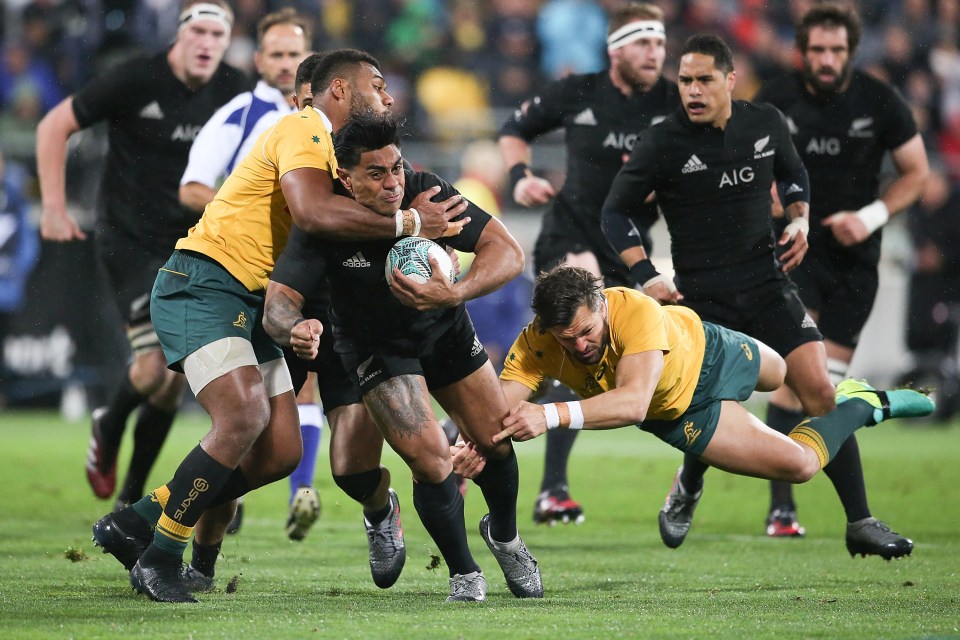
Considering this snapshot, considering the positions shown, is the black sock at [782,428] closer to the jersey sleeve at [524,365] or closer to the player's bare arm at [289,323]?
the jersey sleeve at [524,365]

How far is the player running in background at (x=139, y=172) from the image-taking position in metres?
8.56

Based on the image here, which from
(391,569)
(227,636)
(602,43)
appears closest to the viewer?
(227,636)

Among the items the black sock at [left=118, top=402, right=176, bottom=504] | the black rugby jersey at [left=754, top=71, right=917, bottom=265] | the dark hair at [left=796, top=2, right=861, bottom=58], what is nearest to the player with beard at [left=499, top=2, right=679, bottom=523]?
the black rugby jersey at [left=754, top=71, right=917, bottom=265]

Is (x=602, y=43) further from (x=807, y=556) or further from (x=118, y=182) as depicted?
(x=807, y=556)

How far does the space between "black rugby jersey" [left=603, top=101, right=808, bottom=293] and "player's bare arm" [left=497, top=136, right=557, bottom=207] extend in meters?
1.02

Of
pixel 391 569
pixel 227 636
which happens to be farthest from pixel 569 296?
pixel 227 636

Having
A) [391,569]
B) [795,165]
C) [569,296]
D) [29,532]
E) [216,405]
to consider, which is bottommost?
[29,532]

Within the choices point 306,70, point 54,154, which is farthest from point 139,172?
point 306,70

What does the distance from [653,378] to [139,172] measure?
434 cm

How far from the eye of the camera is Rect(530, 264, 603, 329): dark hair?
5.86 m

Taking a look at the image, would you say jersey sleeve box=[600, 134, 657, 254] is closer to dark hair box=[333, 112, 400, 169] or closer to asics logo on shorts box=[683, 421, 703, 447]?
asics logo on shorts box=[683, 421, 703, 447]

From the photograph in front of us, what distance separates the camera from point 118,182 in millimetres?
9055

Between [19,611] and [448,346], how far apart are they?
6.41ft

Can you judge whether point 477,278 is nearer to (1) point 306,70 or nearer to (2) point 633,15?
(1) point 306,70
